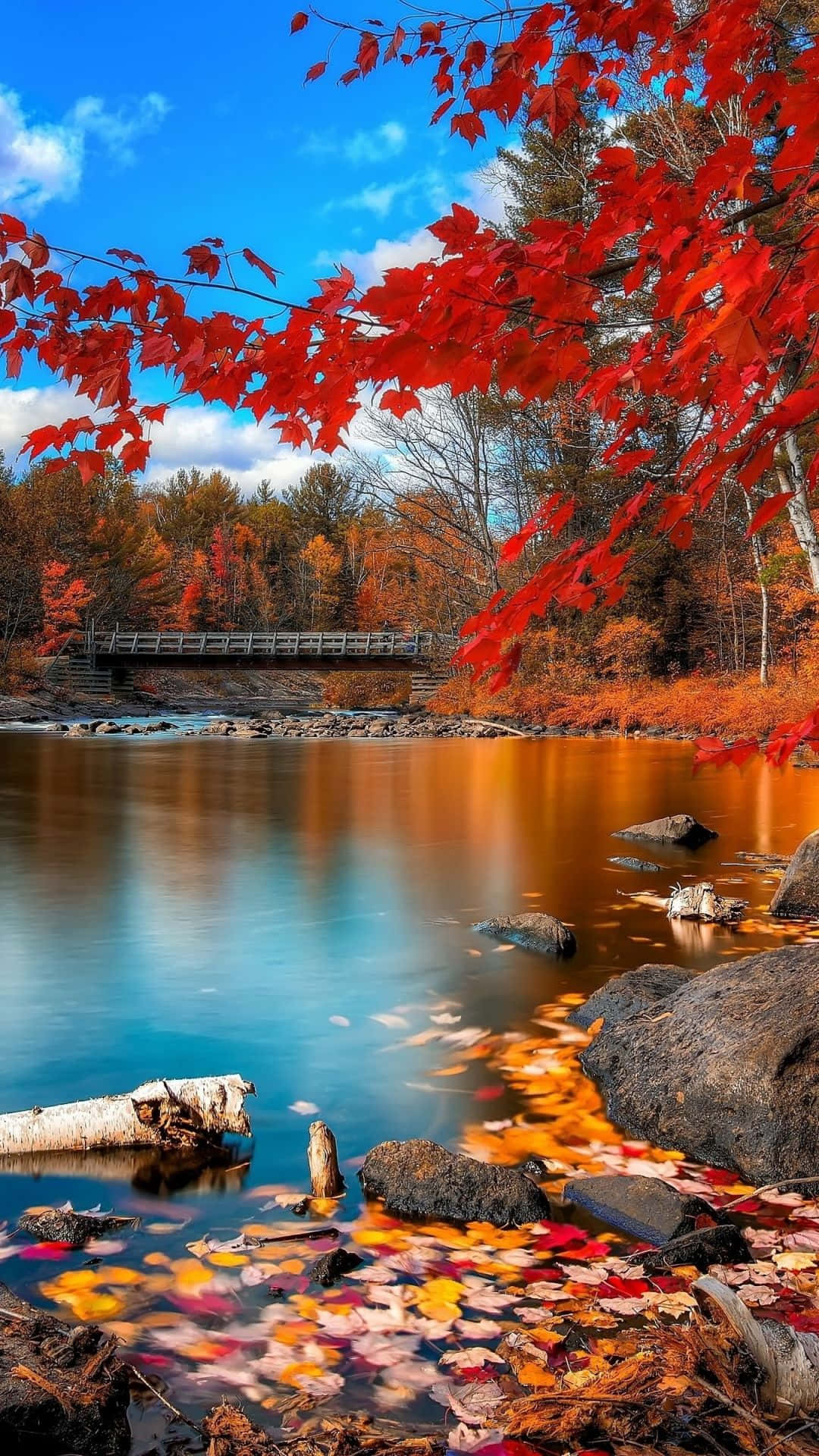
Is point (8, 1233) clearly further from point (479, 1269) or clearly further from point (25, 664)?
point (25, 664)

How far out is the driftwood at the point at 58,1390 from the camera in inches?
87.6

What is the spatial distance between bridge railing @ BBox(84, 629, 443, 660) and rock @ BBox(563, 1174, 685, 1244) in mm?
43501

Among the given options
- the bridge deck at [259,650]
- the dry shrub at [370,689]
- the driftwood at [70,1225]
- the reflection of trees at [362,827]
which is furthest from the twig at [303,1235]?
the dry shrub at [370,689]

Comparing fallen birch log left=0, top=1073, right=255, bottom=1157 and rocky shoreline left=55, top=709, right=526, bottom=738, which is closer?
fallen birch log left=0, top=1073, right=255, bottom=1157

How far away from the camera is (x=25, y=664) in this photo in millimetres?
47500

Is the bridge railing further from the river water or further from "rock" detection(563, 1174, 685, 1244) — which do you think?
"rock" detection(563, 1174, 685, 1244)

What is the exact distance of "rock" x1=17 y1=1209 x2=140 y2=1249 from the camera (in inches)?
132

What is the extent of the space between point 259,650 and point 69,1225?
161ft

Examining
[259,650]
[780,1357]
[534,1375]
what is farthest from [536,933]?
[259,650]

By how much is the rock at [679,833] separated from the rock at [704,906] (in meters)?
3.57

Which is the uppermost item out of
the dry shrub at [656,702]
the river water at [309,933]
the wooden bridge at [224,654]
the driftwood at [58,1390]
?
the wooden bridge at [224,654]

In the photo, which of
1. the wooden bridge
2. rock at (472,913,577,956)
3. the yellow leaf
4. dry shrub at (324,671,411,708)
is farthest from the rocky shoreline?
the yellow leaf

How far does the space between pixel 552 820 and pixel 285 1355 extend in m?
12.0

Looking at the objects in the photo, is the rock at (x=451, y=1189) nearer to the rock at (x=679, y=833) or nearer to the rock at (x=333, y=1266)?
the rock at (x=333, y=1266)
